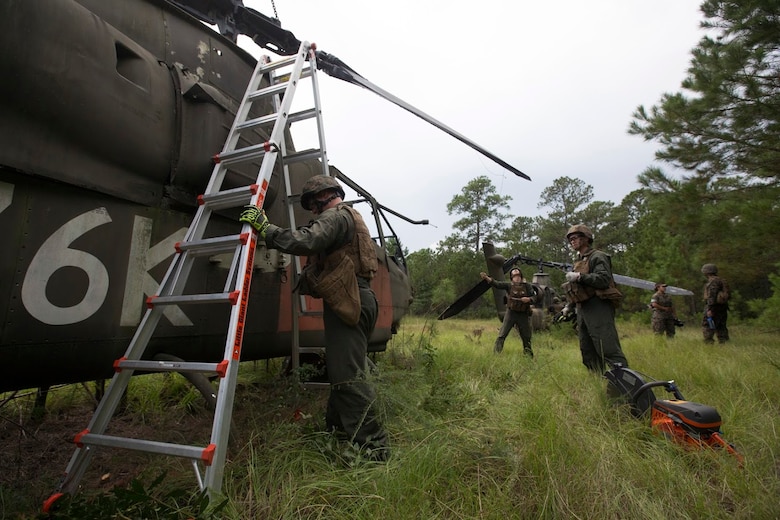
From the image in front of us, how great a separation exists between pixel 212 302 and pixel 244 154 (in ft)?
3.06

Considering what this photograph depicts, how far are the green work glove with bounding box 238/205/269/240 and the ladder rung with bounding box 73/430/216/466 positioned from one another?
43.0 inches

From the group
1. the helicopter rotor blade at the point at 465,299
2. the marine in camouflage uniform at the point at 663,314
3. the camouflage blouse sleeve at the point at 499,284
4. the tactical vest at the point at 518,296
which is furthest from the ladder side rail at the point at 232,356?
the marine in camouflage uniform at the point at 663,314

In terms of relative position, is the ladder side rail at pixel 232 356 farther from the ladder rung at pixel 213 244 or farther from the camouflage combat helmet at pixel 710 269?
the camouflage combat helmet at pixel 710 269

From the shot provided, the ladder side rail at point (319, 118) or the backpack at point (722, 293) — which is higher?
the ladder side rail at point (319, 118)

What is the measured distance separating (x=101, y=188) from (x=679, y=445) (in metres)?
3.52

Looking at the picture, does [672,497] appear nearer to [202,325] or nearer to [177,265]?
[202,325]

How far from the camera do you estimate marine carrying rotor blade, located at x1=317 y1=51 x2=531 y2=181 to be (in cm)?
329

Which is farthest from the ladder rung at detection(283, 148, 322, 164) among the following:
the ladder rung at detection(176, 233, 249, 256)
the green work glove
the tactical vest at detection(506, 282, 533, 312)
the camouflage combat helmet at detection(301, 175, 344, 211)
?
the tactical vest at detection(506, 282, 533, 312)

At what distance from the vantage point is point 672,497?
77.6 inches

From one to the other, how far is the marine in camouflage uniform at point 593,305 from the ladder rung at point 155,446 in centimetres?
349

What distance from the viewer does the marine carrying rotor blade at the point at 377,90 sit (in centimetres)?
329

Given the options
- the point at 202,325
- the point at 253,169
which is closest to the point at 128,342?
the point at 202,325

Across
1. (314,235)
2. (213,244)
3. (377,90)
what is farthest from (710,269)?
(213,244)

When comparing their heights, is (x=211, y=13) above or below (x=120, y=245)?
above
